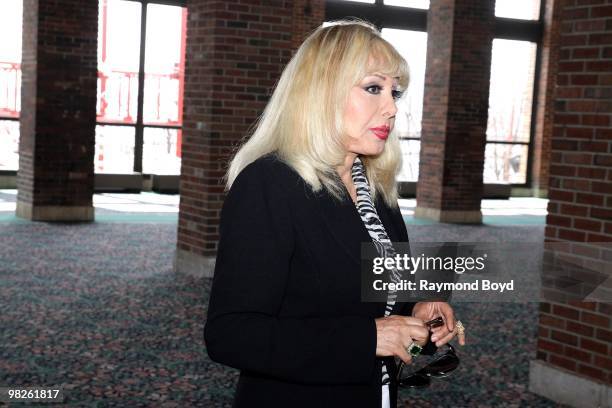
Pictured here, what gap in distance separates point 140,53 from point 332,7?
4.49 meters

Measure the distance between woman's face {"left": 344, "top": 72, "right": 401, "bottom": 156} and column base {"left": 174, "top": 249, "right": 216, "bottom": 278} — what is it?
710 cm

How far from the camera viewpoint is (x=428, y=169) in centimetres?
1560

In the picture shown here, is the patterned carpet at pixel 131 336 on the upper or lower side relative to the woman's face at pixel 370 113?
lower

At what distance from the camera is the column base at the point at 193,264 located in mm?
9188

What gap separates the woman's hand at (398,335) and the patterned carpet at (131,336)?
133 inches

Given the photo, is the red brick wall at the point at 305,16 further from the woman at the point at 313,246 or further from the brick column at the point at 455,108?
the woman at the point at 313,246

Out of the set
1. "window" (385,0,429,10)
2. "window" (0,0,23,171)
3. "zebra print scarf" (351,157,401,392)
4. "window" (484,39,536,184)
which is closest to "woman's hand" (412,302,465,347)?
"zebra print scarf" (351,157,401,392)

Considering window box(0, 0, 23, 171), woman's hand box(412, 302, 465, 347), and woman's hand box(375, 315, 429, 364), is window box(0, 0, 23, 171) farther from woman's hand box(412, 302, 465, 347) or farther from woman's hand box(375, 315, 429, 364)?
woman's hand box(375, 315, 429, 364)

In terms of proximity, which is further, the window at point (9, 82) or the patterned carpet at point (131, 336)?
the window at point (9, 82)

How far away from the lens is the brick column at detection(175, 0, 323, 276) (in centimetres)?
901

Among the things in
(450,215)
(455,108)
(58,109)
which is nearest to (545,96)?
(455,108)

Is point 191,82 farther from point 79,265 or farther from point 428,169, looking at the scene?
point 428,169

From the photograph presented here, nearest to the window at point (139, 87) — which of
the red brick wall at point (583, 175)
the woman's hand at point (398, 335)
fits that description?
the red brick wall at point (583, 175)

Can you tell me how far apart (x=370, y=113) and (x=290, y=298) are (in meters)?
0.50
